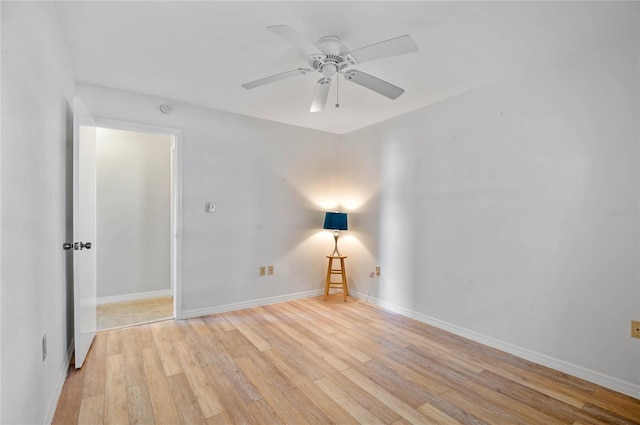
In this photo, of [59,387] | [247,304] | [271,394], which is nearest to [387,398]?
[271,394]

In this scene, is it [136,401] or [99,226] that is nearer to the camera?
[136,401]

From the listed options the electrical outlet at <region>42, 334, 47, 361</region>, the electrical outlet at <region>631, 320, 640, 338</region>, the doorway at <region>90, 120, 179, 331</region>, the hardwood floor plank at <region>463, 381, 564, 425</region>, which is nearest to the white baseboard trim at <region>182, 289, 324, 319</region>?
the doorway at <region>90, 120, 179, 331</region>

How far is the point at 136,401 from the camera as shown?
202 centimetres

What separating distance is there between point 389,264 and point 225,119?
8.72ft

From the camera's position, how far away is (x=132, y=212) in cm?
419

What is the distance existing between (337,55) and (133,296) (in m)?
3.97

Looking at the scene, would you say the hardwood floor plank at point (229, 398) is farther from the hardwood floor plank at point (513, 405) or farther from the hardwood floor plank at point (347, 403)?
the hardwood floor plank at point (513, 405)

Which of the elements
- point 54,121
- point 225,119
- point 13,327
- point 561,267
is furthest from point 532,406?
point 225,119

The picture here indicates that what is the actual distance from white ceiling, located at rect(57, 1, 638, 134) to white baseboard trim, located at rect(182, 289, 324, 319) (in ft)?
7.78

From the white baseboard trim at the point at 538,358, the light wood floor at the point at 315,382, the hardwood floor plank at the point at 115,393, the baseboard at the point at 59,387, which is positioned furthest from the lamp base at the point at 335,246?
the baseboard at the point at 59,387

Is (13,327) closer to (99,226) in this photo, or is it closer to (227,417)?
(227,417)

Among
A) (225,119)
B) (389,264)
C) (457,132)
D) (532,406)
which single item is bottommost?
(532,406)

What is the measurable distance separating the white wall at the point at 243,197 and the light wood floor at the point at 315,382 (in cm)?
73

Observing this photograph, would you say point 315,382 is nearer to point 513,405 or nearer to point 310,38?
point 513,405
